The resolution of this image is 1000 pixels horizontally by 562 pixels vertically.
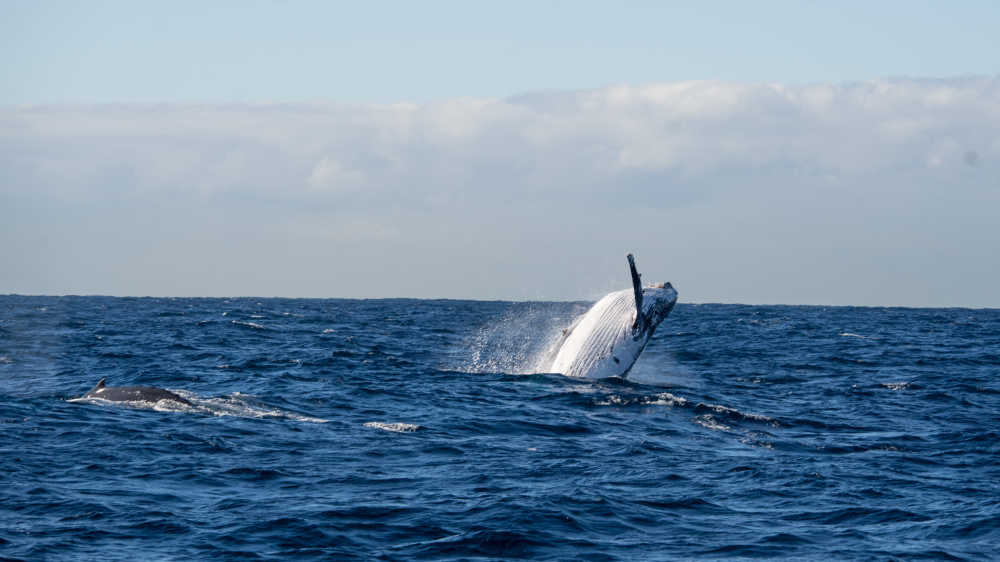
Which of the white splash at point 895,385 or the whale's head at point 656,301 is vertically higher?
the whale's head at point 656,301

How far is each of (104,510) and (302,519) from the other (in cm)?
240

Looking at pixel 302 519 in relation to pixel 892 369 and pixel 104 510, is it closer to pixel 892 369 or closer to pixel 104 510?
pixel 104 510

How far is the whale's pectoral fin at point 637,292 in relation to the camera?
21250mm

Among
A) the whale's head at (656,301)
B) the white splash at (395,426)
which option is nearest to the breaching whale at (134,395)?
the white splash at (395,426)

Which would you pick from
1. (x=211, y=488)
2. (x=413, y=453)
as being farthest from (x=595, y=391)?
(x=211, y=488)

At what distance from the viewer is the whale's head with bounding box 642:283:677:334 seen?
23906 millimetres

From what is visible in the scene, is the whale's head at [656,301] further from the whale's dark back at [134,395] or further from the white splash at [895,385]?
the whale's dark back at [134,395]

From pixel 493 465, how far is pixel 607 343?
869 centimetres

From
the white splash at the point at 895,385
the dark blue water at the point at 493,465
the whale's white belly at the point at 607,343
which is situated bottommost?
the dark blue water at the point at 493,465

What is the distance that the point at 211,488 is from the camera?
46.8ft

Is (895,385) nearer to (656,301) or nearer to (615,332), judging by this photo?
(656,301)

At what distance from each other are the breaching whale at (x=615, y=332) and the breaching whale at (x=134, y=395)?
883 cm

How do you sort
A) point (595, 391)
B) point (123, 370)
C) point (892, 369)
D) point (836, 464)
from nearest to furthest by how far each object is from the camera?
point (836, 464) → point (595, 391) → point (123, 370) → point (892, 369)

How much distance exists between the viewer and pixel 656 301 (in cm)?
2403
